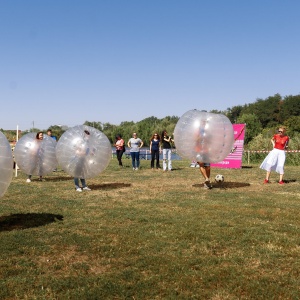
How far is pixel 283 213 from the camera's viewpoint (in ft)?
27.5

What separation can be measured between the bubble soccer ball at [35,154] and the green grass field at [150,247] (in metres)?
3.45

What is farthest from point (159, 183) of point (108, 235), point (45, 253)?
point (45, 253)

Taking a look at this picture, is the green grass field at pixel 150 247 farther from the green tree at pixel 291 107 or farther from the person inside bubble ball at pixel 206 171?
the green tree at pixel 291 107

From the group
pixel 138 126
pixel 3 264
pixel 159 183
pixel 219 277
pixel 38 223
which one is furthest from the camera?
pixel 138 126

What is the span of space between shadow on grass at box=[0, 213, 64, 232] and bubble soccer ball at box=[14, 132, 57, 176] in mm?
5855

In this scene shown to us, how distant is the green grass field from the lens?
14.6 ft

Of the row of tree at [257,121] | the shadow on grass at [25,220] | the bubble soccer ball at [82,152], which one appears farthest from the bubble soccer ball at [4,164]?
the row of tree at [257,121]

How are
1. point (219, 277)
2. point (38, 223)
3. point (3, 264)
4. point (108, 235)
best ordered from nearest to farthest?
point (219, 277)
point (3, 264)
point (108, 235)
point (38, 223)

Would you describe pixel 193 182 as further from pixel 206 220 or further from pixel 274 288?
pixel 274 288

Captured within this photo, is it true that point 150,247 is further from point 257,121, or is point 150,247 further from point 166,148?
point 257,121

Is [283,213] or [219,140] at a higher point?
[219,140]

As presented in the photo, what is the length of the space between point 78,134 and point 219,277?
737cm

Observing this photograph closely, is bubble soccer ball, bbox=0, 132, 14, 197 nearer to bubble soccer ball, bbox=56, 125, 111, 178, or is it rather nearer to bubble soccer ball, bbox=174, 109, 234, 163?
bubble soccer ball, bbox=56, 125, 111, 178

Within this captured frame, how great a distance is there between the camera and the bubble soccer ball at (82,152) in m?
11.1
